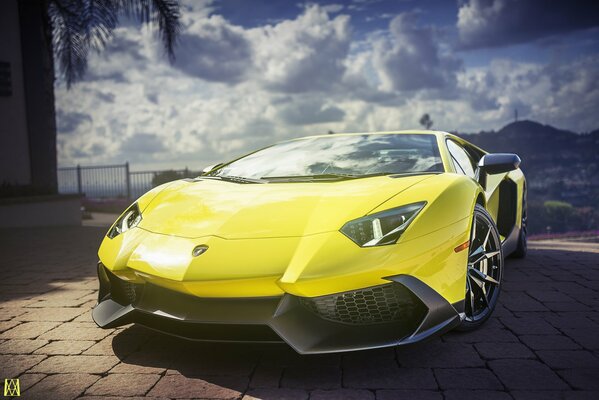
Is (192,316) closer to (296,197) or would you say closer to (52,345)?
(296,197)

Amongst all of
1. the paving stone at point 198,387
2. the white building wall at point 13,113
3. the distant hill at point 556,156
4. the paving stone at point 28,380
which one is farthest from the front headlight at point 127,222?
the distant hill at point 556,156

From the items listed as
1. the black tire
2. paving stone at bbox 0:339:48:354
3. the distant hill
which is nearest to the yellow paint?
paving stone at bbox 0:339:48:354

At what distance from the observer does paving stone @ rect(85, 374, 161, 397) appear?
2.09 metres

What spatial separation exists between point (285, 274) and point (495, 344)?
1212 millimetres

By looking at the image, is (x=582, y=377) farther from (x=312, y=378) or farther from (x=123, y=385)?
(x=123, y=385)

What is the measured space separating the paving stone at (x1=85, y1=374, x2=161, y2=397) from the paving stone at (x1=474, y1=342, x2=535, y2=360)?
1509 mm

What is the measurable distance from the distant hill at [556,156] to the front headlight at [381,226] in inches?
1776

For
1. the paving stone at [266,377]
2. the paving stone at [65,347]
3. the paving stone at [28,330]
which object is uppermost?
the paving stone at [266,377]

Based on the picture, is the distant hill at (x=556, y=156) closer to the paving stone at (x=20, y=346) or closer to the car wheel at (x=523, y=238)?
the car wheel at (x=523, y=238)

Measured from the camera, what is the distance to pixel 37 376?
7.52ft

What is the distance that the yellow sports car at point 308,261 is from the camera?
82.8 inches

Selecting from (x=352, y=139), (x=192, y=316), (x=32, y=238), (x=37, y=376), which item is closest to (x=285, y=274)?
(x=192, y=316)

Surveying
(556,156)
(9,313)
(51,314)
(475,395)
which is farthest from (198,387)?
(556,156)

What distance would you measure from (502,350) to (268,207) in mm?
1321
